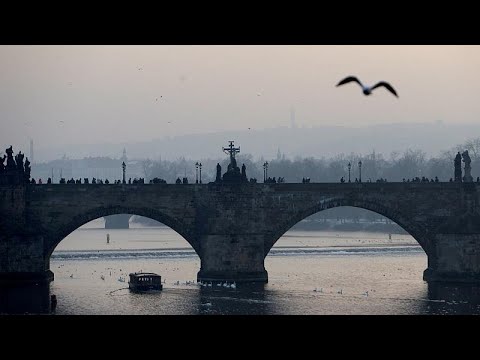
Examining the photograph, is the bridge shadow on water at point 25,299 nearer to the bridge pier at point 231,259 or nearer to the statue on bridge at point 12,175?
the statue on bridge at point 12,175

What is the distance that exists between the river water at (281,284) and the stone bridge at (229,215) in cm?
165

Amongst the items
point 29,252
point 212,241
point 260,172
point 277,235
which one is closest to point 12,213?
point 29,252

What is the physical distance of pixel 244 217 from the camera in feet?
166

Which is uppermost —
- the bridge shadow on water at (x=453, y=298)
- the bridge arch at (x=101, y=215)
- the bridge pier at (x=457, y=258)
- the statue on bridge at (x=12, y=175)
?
the statue on bridge at (x=12, y=175)

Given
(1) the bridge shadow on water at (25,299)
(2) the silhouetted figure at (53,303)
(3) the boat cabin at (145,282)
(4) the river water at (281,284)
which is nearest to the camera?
(1) the bridge shadow on water at (25,299)

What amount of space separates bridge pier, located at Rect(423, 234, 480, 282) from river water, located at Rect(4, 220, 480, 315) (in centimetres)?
88

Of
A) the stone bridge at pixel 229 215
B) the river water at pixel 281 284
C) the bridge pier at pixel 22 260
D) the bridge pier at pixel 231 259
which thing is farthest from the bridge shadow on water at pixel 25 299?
the bridge pier at pixel 231 259

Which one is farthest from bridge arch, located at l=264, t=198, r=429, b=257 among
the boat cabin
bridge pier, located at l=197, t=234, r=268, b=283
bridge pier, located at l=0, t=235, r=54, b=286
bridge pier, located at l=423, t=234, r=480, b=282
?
bridge pier, located at l=0, t=235, r=54, b=286

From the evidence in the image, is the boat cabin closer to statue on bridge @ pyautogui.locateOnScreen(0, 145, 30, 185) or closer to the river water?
the river water

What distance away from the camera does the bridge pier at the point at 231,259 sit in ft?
164

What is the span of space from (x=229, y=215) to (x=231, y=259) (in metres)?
2.14
